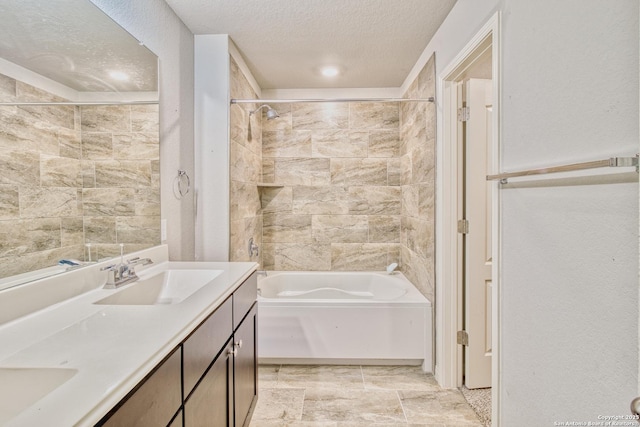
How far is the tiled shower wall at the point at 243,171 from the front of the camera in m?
2.53

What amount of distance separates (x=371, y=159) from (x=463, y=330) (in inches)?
75.6

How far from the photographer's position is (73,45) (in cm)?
137

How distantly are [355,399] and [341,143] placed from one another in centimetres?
240

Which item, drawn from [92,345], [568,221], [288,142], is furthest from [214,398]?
[288,142]

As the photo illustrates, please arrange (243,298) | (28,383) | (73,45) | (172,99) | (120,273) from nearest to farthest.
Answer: (28,383) < (73,45) < (120,273) < (243,298) < (172,99)

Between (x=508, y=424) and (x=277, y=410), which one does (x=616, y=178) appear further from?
(x=277, y=410)

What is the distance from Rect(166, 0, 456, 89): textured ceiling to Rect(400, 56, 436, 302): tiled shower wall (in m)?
0.30

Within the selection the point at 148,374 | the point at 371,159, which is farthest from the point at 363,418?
the point at 371,159

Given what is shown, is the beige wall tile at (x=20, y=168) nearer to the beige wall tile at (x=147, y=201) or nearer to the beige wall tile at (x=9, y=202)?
the beige wall tile at (x=9, y=202)

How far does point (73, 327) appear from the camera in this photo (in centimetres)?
96

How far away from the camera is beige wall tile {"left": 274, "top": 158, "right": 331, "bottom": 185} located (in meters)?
3.56

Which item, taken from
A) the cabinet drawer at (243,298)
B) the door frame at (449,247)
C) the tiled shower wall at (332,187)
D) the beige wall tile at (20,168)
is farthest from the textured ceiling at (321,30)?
the cabinet drawer at (243,298)

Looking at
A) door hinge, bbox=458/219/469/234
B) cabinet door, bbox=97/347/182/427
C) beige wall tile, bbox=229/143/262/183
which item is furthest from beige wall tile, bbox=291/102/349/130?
cabinet door, bbox=97/347/182/427

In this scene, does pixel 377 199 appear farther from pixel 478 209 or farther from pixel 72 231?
pixel 72 231
